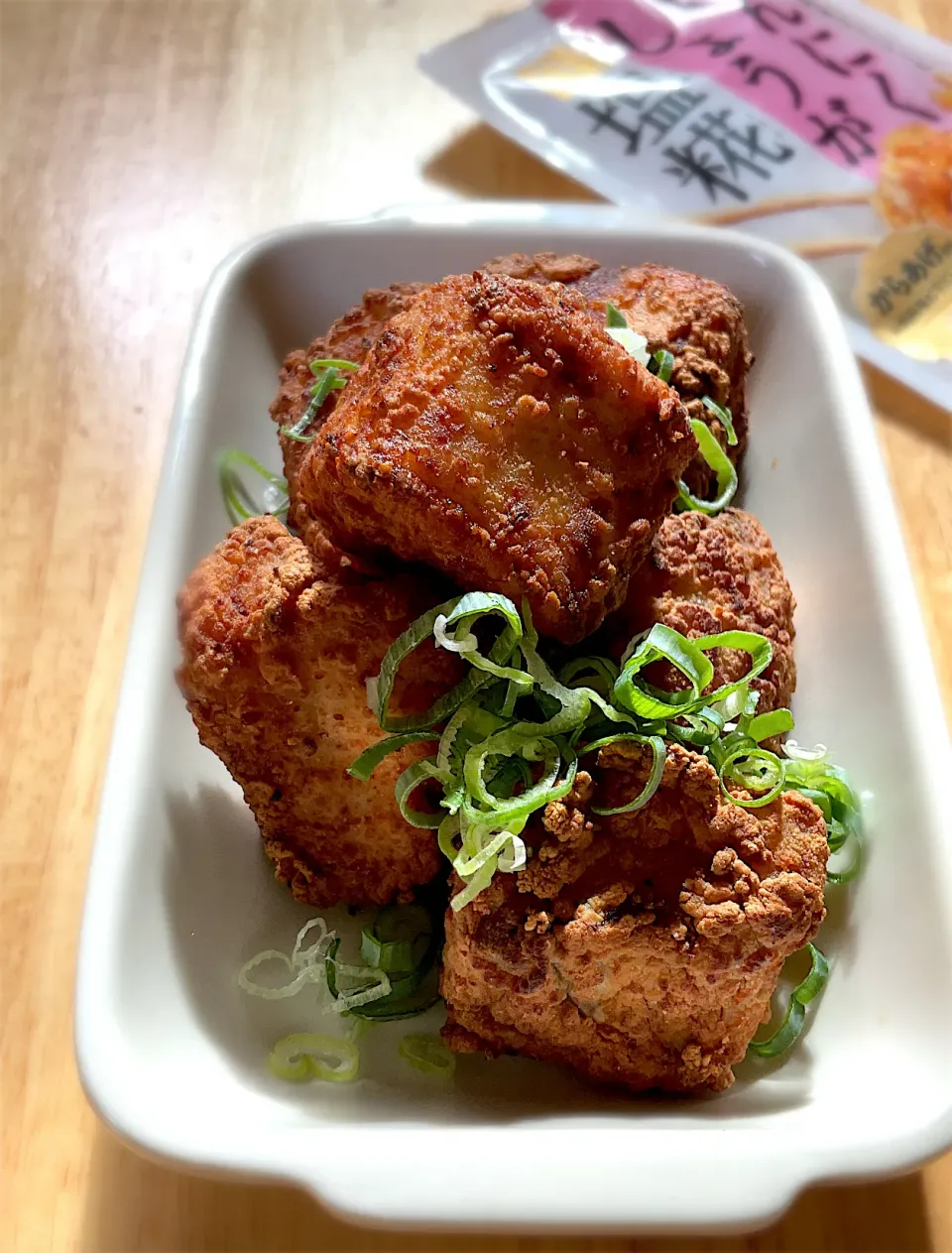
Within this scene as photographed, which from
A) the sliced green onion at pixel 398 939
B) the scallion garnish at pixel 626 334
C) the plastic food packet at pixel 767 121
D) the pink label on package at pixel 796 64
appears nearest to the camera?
the sliced green onion at pixel 398 939

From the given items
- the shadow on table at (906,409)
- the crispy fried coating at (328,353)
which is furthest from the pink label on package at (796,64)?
the crispy fried coating at (328,353)

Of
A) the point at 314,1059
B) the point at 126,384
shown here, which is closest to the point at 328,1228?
the point at 314,1059

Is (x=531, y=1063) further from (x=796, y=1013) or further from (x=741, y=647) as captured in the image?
(x=741, y=647)

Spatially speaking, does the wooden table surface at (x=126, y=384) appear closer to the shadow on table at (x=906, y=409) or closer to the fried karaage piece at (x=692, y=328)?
the shadow on table at (x=906, y=409)

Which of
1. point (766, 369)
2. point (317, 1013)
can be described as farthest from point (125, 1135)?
point (766, 369)

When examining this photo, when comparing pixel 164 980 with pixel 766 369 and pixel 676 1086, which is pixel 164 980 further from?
pixel 766 369
